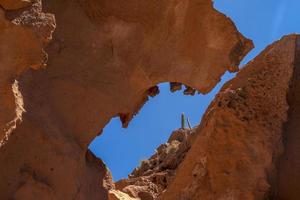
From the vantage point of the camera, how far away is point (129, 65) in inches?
303

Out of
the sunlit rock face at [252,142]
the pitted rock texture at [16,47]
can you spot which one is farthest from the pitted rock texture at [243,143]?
the pitted rock texture at [16,47]

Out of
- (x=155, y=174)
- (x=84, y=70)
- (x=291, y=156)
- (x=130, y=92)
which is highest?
(x=155, y=174)

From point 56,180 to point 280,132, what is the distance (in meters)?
3.04

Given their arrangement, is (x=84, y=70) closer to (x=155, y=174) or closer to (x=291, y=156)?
(x=291, y=156)

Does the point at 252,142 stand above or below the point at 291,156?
above

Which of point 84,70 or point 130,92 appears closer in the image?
point 84,70

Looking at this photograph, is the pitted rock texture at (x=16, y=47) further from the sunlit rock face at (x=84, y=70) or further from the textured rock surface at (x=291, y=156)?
the textured rock surface at (x=291, y=156)

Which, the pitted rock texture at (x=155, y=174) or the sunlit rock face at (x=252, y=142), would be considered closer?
the sunlit rock face at (x=252, y=142)

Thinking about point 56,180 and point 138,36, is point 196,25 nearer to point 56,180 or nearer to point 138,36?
point 138,36

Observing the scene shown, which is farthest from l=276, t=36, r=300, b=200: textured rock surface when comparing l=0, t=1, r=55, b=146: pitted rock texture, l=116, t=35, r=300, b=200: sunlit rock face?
l=0, t=1, r=55, b=146: pitted rock texture

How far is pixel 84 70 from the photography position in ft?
22.7

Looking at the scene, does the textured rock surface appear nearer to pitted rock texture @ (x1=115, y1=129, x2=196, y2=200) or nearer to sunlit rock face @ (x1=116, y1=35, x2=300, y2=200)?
sunlit rock face @ (x1=116, y1=35, x2=300, y2=200)

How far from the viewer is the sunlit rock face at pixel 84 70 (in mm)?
3949

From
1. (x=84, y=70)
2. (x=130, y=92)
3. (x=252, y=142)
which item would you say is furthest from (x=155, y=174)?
(x=252, y=142)
